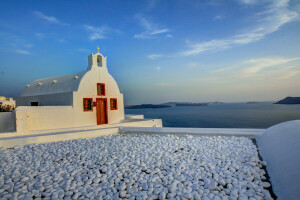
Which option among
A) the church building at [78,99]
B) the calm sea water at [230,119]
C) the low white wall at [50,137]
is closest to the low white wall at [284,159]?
the low white wall at [50,137]

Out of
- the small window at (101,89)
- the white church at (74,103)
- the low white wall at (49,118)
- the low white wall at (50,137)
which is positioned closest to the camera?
the low white wall at (50,137)

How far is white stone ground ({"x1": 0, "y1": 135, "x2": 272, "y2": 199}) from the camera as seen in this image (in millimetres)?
3447

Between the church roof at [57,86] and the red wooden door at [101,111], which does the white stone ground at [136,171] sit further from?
the church roof at [57,86]

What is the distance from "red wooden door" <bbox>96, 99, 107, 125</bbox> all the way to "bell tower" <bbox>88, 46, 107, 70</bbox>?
260 centimetres

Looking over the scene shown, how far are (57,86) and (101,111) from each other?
3957mm

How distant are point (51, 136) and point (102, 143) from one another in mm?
2215

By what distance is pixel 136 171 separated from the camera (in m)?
4.31

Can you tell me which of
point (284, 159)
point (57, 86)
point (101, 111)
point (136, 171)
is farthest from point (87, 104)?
point (284, 159)

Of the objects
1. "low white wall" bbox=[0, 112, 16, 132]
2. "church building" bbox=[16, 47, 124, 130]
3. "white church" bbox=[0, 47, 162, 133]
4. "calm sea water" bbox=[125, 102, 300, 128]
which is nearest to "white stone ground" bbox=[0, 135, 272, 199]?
"low white wall" bbox=[0, 112, 16, 132]

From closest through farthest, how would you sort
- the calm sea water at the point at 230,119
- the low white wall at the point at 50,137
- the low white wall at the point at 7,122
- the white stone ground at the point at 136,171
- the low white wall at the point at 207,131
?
A: the white stone ground at the point at 136,171 → the low white wall at the point at 50,137 → the low white wall at the point at 207,131 → the low white wall at the point at 7,122 → the calm sea water at the point at 230,119

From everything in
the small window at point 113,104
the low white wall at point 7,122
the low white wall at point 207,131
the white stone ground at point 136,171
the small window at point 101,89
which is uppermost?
the small window at point 101,89

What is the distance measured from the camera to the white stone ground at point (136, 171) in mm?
3447

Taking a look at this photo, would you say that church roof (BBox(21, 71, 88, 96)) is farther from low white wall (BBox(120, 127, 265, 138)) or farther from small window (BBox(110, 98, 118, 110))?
low white wall (BBox(120, 127, 265, 138))

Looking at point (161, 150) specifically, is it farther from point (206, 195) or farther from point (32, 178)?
point (32, 178)
